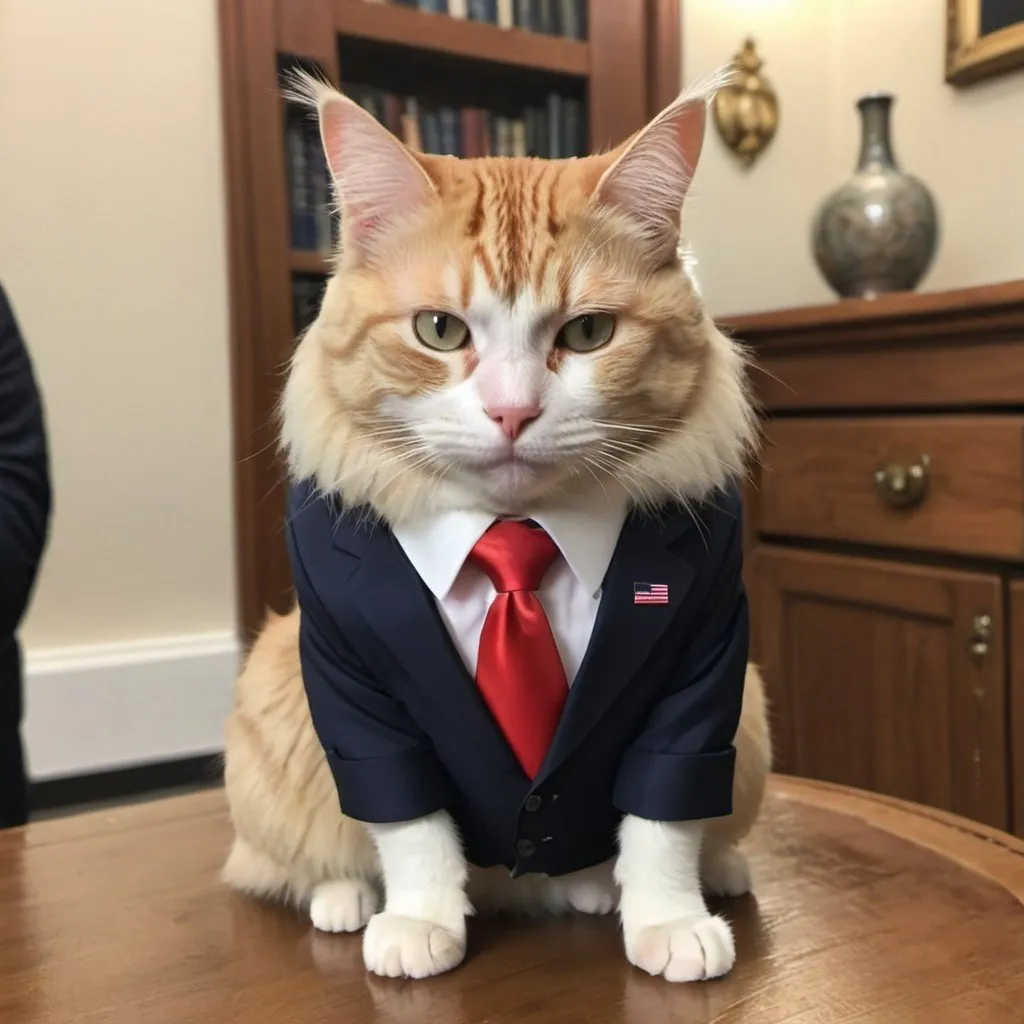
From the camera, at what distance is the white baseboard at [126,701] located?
5.89ft

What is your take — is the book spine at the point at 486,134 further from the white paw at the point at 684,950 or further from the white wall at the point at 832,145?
the white paw at the point at 684,950

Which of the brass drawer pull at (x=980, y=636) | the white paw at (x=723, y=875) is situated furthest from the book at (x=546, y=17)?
the white paw at (x=723, y=875)

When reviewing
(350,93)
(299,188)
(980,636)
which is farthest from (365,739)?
(350,93)

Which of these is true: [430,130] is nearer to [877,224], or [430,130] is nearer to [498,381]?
[877,224]

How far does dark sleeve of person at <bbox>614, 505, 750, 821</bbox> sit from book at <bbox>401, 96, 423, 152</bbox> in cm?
149

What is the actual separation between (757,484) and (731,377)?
788 mm

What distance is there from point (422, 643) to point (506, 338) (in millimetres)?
194

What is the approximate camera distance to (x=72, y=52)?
174 centimetres

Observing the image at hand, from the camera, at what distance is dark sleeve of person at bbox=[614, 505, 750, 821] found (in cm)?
71

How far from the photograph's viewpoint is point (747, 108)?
226cm

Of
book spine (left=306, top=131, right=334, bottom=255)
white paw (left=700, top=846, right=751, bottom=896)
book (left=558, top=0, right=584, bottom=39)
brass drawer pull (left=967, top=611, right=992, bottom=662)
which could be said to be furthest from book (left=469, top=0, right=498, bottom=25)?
white paw (left=700, top=846, right=751, bottom=896)

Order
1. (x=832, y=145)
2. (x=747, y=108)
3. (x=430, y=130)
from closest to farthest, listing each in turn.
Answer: (x=430, y=130), (x=747, y=108), (x=832, y=145)

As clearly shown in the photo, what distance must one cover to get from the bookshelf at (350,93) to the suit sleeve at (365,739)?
105 cm

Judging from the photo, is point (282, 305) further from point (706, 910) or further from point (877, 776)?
point (706, 910)
